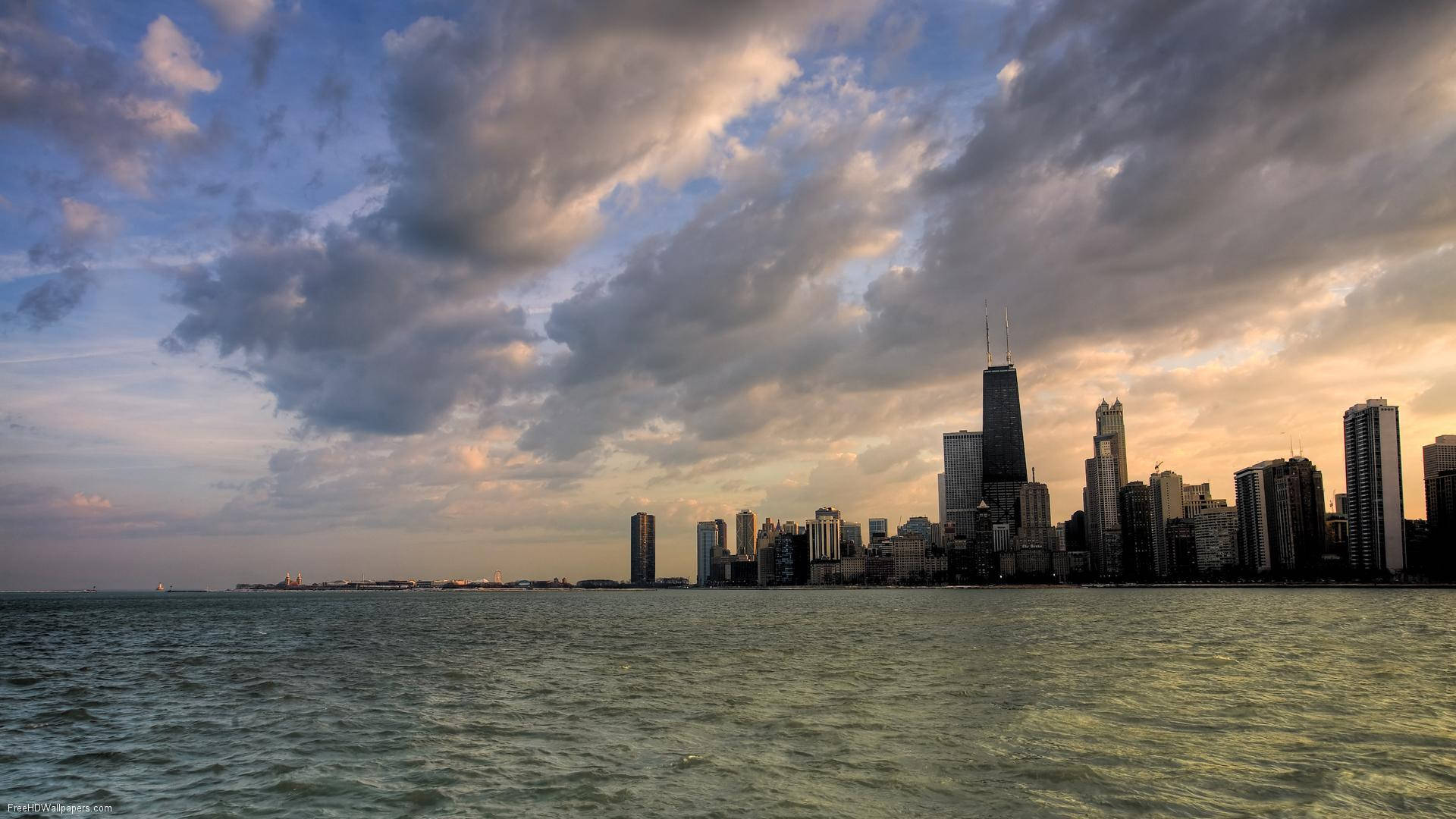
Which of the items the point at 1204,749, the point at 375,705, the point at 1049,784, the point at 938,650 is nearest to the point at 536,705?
the point at 375,705

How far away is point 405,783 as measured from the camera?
23.8 m

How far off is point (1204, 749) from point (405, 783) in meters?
24.6

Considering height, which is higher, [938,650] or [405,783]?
[405,783]

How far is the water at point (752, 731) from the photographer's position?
22.0m

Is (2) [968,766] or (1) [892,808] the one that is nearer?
(1) [892,808]

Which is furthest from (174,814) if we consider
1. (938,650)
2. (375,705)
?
(938,650)

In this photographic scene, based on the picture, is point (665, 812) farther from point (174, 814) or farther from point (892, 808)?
point (174, 814)

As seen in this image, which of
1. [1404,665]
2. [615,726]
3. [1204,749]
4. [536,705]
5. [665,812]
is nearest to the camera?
[665,812]

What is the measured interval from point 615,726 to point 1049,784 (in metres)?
16.2

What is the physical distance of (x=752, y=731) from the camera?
1208 inches

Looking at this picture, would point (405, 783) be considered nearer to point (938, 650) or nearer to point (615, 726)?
point (615, 726)

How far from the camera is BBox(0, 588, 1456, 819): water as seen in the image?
22.0 m

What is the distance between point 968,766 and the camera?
2461 centimetres

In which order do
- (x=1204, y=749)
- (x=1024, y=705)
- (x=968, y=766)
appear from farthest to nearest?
(x=1024, y=705) → (x=1204, y=749) → (x=968, y=766)
